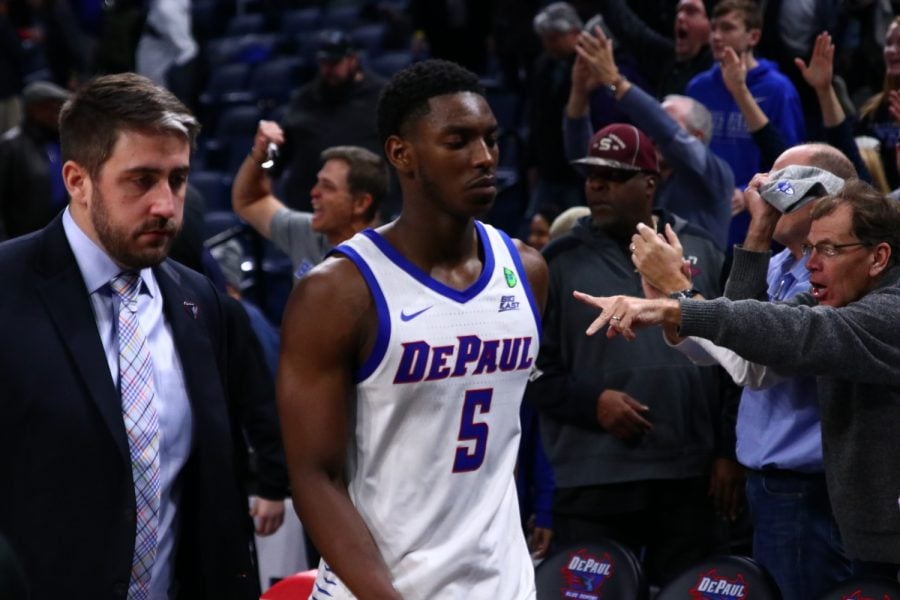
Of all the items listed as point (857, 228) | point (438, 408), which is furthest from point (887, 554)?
point (438, 408)

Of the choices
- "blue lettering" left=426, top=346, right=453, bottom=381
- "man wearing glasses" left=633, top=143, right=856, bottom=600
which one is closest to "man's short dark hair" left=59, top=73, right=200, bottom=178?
"blue lettering" left=426, top=346, right=453, bottom=381

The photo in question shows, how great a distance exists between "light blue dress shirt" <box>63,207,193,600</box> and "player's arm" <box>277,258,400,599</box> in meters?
0.24

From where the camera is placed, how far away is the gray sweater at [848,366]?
378 centimetres

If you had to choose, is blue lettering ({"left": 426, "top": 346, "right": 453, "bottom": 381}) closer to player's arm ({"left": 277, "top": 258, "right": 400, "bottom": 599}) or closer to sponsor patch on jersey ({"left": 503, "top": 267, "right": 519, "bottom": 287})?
player's arm ({"left": 277, "top": 258, "right": 400, "bottom": 599})

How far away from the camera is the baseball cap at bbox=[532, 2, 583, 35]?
27.0ft

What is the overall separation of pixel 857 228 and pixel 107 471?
2.14 metres

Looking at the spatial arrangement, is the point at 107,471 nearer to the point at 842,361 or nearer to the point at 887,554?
the point at 842,361

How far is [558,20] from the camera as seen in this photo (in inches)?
324

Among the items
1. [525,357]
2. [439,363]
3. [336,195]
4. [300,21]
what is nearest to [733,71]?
[336,195]

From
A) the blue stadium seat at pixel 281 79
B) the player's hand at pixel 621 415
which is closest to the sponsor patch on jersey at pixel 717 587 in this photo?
the player's hand at pixel 621 415

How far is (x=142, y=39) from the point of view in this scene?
41.9 feet

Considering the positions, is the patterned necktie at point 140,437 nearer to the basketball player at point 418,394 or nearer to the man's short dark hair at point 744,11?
Answer: the basketball player at point 418,394

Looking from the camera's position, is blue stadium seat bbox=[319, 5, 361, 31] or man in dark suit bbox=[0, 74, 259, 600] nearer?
man in dark suit bbox=[0, 74, 259, 600]

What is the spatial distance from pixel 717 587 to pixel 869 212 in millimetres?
1307
